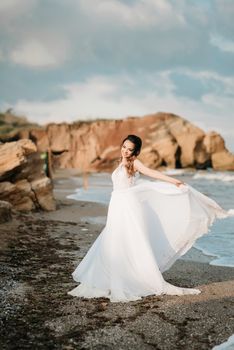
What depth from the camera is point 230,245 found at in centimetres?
920

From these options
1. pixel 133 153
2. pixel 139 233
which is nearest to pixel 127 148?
pixel 133 153

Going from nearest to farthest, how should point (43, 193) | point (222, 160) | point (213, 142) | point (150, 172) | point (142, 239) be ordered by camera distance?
point (142, 239), point (150, 172), point (43, 193), point (222, 160), point (213, 142)

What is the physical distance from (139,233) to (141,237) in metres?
0.05

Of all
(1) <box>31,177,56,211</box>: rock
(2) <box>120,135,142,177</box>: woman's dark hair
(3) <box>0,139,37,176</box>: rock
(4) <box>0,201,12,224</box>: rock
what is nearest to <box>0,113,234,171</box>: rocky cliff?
(1) <box>31,177,56,211</box>: rock

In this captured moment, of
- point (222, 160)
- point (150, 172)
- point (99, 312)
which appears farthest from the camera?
point (222, 160)

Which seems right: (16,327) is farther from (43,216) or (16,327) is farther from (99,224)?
(43,216)

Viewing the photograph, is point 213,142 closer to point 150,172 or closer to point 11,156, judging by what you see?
point 11,156

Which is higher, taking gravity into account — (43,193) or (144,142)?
(144,142)

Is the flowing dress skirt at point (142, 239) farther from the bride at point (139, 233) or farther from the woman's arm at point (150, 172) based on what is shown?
the woman's arm at point (150, 172)

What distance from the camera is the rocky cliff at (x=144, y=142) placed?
63.6 m

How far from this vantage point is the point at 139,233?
5.51 m

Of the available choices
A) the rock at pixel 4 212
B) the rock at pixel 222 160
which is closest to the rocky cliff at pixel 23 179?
the rock at pixel 4 212

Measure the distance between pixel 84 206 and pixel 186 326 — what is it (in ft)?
38.4

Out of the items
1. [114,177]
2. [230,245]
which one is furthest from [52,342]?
[230,245]
